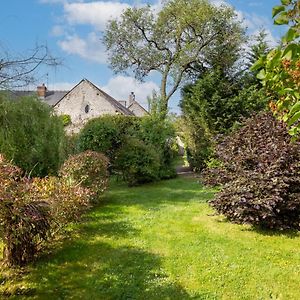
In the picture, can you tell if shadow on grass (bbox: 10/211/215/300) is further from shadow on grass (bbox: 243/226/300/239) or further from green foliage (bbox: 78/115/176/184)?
green foliage (bbox: 78/115/176/184)

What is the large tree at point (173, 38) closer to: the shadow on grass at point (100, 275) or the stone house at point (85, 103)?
the stone house at point (85, 103)

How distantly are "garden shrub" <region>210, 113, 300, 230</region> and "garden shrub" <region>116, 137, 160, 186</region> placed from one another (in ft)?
15.3

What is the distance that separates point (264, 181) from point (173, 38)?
17504mm

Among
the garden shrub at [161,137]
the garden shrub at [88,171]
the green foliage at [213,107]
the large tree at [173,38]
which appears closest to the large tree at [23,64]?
the garden shrub at [88,171]

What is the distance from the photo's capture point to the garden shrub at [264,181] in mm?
5980

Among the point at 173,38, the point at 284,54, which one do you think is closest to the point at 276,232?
the point at 284,54

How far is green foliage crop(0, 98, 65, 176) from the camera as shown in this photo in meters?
8.87

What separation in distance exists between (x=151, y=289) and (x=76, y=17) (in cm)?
532

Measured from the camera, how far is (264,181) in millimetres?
6109

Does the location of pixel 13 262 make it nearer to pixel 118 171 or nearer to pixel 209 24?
pixel 118 171

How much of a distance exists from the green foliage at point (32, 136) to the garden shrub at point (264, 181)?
17.5 ft

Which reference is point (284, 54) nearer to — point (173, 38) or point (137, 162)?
point (137, 162)

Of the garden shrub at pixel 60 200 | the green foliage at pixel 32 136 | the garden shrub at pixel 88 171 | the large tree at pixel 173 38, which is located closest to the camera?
the garden shrub at pixel 60 200

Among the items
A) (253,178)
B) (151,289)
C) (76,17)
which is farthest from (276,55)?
(76,17)
